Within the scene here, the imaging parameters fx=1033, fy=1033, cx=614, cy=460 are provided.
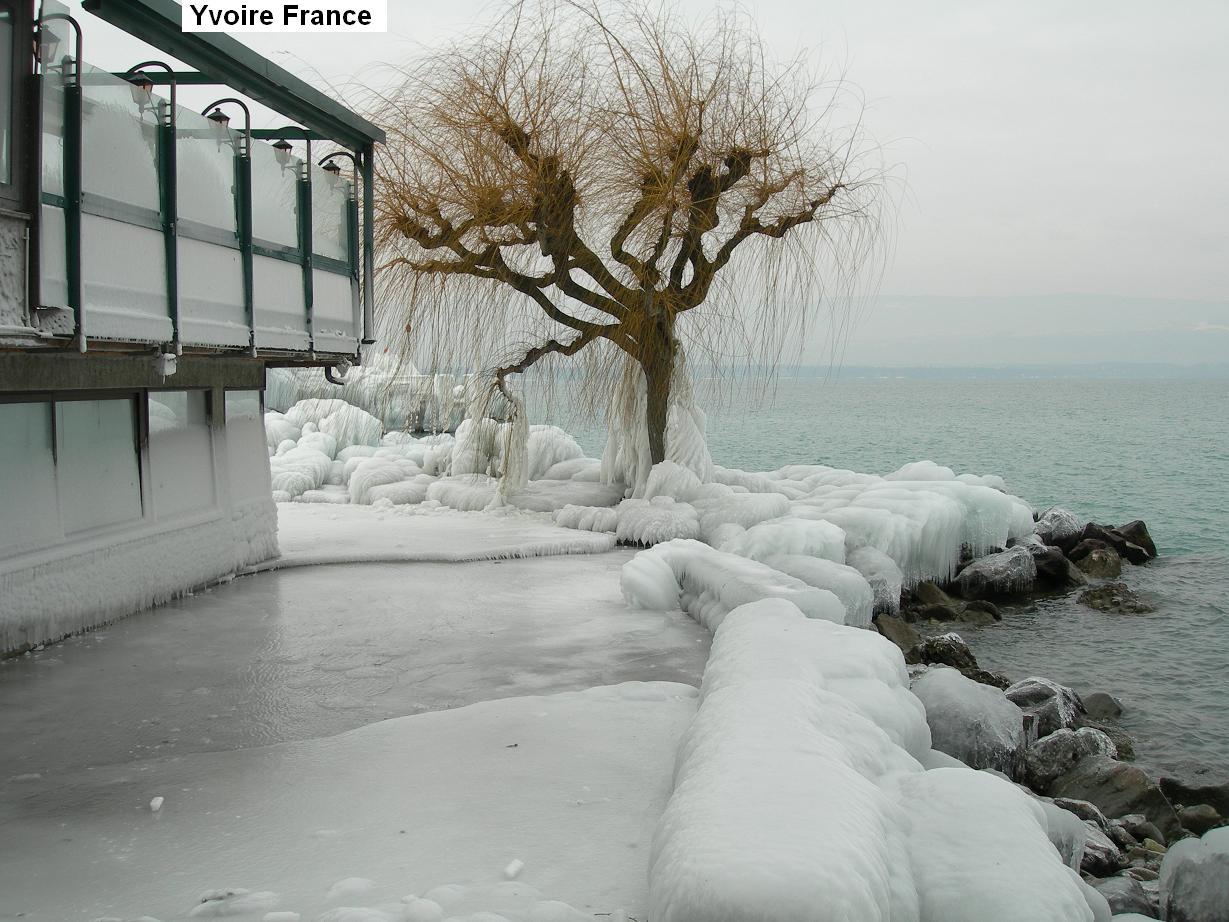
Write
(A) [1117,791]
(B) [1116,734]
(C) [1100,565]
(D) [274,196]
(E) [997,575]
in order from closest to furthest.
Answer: (A) [1117,791] → (D) [274,196] → (B) [1116,734] → (E) [997,575] → (C) [1100,565]

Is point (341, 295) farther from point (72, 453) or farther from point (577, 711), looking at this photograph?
point (577, 711)

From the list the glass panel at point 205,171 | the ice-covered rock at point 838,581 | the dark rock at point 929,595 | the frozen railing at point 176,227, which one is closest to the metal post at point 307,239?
the frozen railing at point 176,227

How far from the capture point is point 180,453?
8.78m

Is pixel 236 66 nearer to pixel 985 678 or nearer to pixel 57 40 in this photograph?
pixel 57 40

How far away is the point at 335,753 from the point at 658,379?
9.04 metres

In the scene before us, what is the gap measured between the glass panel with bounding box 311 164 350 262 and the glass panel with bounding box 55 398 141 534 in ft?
6.50

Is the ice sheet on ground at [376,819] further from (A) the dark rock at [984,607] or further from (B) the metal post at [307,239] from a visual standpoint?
(A) the dark rock at [984,607]

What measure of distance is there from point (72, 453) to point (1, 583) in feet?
3.79

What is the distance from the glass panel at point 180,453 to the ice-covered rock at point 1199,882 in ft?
24.5

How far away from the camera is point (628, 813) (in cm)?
423

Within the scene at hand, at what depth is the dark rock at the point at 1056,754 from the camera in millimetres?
7484

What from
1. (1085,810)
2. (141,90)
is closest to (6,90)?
(141,90)

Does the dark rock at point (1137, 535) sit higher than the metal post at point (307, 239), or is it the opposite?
the metal post at point (307, 239)

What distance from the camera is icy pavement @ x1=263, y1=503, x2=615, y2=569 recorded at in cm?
1038
